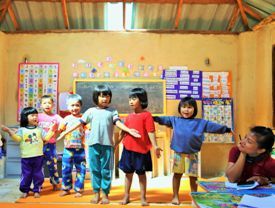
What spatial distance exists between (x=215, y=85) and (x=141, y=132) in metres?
2.31

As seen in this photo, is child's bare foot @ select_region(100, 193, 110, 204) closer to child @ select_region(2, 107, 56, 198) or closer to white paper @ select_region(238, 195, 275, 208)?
child @ select_region(2, 107, 56, 198)

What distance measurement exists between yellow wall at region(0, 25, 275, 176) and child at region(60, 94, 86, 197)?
1543 millimetres

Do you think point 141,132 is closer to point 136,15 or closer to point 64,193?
point 64,193

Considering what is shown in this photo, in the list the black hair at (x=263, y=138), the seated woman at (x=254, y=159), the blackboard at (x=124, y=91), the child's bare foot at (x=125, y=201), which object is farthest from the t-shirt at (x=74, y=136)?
the black hair at (x=263, y=138)

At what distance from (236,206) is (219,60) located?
4.25 metres

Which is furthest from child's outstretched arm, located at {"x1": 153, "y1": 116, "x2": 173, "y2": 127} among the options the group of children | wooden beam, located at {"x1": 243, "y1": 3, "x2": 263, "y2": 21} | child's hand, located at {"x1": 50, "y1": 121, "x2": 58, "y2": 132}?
wooden beam, located at {"x1": 243, "y1": 3, "x2": 263, "y2": 21}

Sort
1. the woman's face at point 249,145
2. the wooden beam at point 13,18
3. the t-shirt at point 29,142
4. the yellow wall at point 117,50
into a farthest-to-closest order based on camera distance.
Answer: the yellow wall at point 117,50
the wooden beam at point 13,18
the t-shirt at point 29,142
the woman's face at point 249,145

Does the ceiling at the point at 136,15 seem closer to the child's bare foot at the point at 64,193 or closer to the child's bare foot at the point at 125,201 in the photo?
the child's bare foot at the point at 64,193

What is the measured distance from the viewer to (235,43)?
5.37 metres

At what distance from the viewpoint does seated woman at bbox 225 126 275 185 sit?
189 cm

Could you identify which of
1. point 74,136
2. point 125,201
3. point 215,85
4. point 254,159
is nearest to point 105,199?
point 125,201

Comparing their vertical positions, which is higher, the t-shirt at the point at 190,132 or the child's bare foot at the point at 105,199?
the t-shirt at the point at 190,132

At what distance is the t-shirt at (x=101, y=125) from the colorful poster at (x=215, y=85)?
2.24 meters

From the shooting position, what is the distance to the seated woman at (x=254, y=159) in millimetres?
1887
